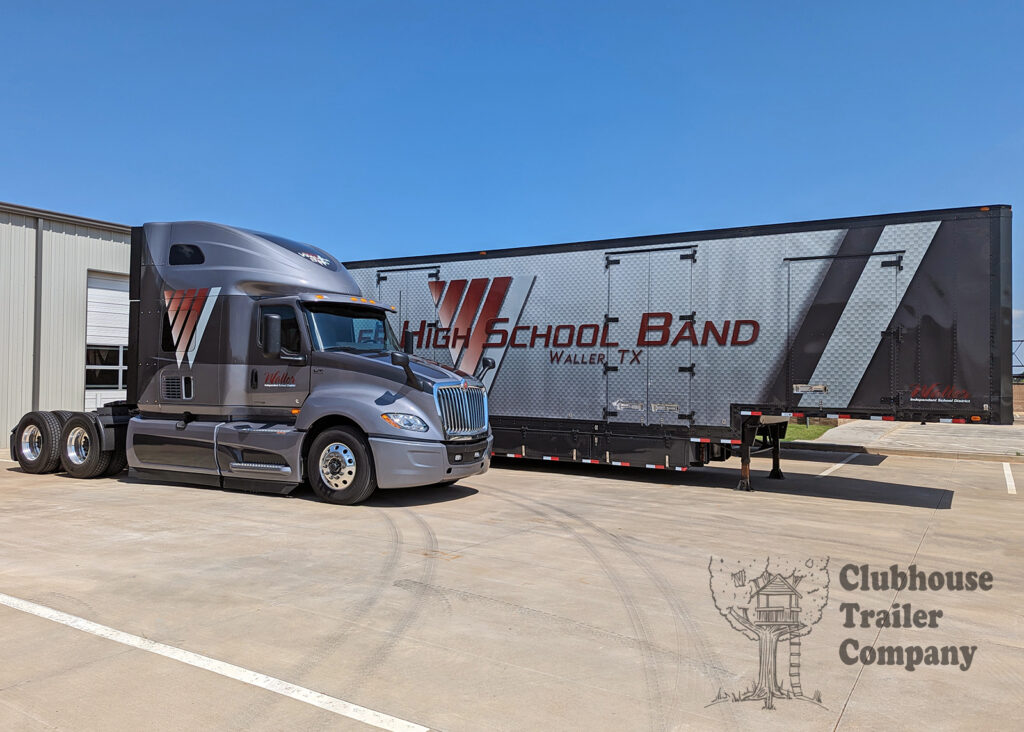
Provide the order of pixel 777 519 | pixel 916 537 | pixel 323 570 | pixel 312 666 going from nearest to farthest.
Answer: pixel 312 666 < pixel 323 570 < pixel 916 537 < pixel 777 519

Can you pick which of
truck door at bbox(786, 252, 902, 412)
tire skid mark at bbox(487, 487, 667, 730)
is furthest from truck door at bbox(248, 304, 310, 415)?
truck door at bbox(786, 252, 902, 412)

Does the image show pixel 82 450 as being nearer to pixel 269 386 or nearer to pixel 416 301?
pixel 269 386

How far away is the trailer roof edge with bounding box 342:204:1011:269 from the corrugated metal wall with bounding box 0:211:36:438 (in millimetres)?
7001

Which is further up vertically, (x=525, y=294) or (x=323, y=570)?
(x=525, y=294)

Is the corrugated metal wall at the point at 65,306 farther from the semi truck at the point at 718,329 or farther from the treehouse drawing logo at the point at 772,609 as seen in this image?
the treehouse drawing logo at the point at 772,609

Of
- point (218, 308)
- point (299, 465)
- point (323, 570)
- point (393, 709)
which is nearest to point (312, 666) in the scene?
point (393, 709)

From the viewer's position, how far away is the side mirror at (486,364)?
42.4ft

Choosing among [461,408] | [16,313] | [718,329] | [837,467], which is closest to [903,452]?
[837,467]

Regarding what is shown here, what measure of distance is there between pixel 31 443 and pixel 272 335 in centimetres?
553

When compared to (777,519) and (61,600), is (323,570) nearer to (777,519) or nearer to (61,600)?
(61,600)

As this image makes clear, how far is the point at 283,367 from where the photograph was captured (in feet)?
30.9

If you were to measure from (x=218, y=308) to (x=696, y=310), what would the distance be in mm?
6918

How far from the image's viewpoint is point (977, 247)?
30.3 feet

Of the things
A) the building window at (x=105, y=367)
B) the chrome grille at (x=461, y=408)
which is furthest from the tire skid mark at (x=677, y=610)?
the building window at (x=105, y=367)
